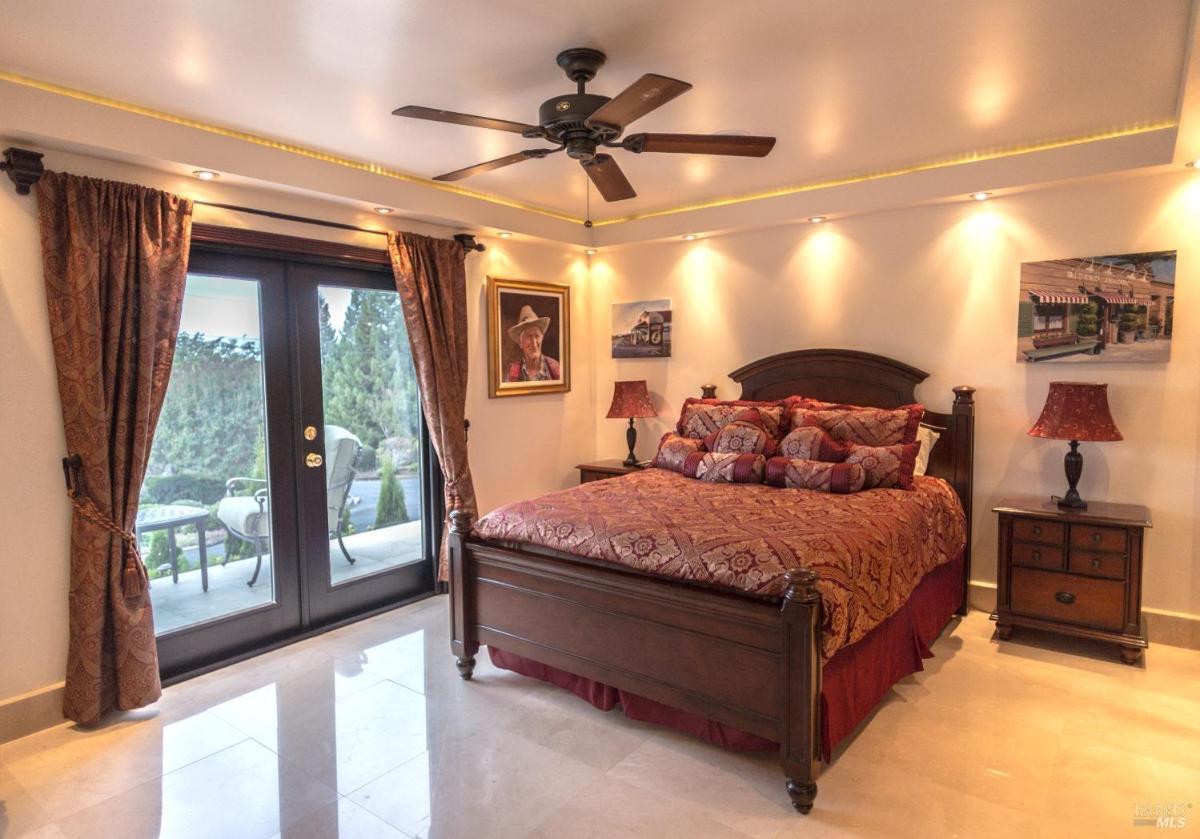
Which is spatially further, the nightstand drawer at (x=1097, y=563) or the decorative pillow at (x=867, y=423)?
the decorative pillow at (x=867, y=423)

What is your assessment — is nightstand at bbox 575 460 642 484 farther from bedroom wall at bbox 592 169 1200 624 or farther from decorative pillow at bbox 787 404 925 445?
decorative pillow at bbox 787 404 925 445

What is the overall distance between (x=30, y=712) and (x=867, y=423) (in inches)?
166

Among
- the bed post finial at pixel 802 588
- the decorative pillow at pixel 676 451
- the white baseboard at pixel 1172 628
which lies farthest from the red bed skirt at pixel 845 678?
the decorative pillow at pixel 676 451

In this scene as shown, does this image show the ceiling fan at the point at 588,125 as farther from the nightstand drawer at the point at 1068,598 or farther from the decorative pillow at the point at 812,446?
the nightstand drawer at the point at 1068,598

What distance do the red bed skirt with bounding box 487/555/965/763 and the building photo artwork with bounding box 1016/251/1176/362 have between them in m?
1.38

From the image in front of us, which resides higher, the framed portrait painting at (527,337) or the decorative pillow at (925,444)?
the framed portrait painting at (527,337)

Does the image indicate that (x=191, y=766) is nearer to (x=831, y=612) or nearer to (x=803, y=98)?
(x=831, y=612)

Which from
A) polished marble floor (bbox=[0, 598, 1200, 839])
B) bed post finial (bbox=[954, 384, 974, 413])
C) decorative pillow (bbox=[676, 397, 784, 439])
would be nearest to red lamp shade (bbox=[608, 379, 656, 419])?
decorative pillow (bbox=[676, 397, 784, 439])

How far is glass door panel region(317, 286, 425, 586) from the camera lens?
4102mm

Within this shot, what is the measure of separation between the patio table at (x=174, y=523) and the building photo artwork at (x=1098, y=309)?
4.51 metres

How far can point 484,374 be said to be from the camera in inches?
193

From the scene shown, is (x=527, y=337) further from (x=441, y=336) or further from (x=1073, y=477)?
(x=1073, y=477)

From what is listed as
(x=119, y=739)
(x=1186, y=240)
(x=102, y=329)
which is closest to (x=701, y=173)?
(x=1186, y=240)

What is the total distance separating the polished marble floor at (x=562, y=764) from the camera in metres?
2.31
